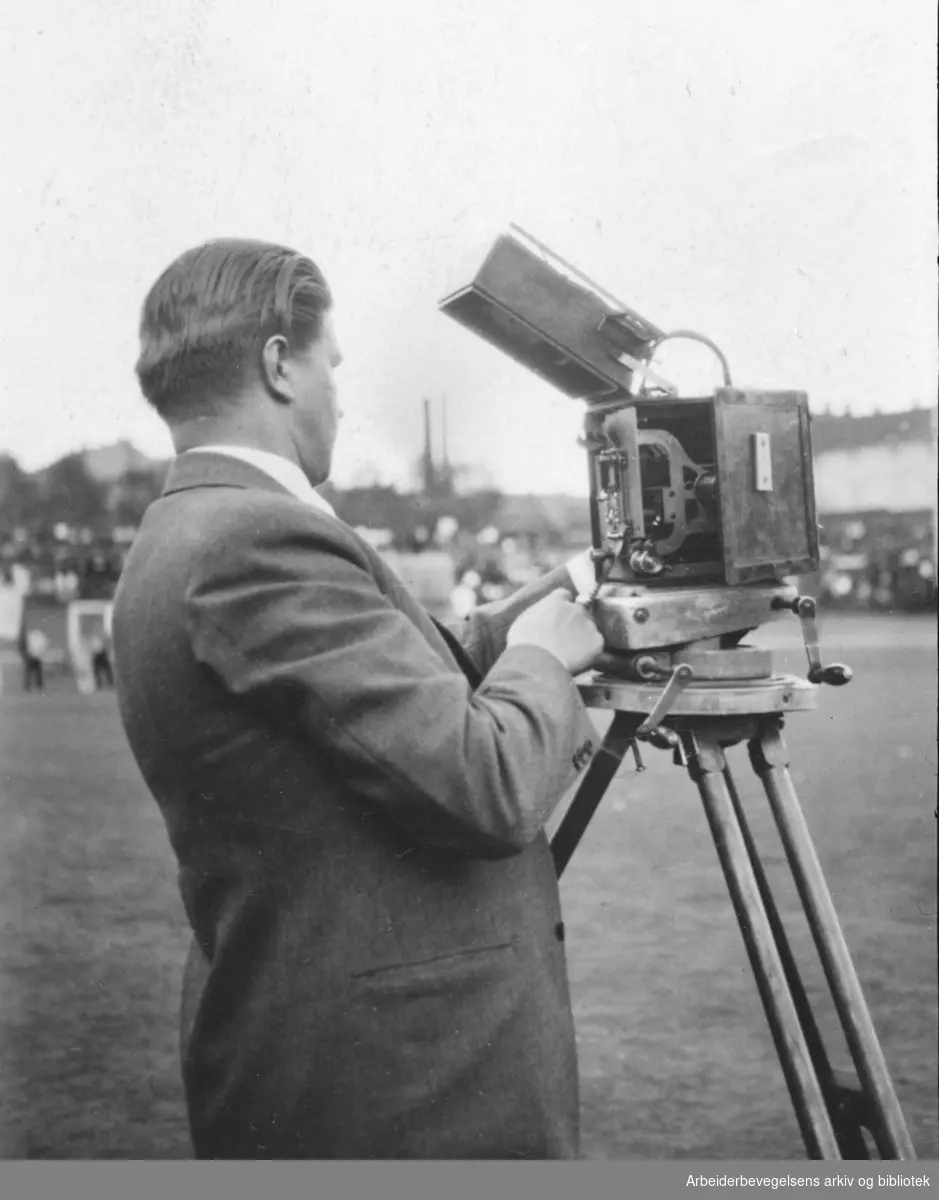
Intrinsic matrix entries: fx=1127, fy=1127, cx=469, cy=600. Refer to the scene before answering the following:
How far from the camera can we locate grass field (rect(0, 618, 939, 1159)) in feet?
9.32

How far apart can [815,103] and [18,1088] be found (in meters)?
3.03

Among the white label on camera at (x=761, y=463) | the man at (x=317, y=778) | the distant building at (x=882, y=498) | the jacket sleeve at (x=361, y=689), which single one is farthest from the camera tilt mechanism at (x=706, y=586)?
the distant building at (x=882, y=498)

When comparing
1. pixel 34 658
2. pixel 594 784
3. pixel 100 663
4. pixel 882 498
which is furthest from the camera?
pixel 100 663

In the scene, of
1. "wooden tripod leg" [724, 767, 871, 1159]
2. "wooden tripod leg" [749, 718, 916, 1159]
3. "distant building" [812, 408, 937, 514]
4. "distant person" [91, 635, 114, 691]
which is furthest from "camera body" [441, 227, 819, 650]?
"distant person" [91, 635, 114, 691]

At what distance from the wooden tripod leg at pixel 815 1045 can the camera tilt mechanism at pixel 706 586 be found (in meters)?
0.10

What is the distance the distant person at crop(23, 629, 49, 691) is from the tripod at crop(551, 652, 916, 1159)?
233 inches

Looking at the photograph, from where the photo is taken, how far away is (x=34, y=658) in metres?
7.65

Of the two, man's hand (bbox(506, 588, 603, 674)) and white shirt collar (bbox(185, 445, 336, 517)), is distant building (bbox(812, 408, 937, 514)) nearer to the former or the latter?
man's hand (bbox(506, 588, 603, 674))

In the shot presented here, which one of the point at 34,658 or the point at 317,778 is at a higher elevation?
the point at 317,778

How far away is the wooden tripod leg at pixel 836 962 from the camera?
1.65m

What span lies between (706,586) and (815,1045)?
2.75 ft

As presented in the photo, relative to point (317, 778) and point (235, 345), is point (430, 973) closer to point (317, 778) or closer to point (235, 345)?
point (317, 778)

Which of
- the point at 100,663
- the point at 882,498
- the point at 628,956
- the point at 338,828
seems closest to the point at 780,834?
the point at 338,828

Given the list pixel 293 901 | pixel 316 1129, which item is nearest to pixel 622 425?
pixel 293 901
